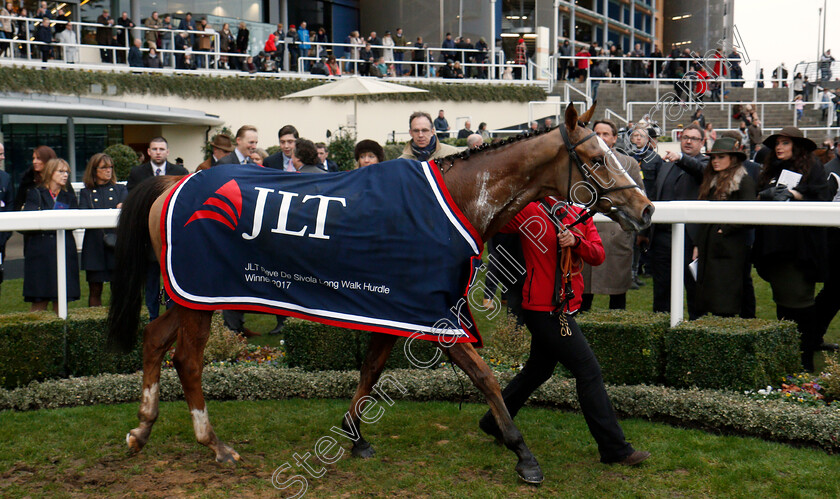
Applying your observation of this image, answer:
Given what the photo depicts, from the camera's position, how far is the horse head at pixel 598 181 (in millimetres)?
3752

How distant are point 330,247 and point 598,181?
4.35ft

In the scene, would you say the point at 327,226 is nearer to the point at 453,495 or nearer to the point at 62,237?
the point at 453,495

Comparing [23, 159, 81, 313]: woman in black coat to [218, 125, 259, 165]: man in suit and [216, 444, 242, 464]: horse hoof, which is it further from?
[216, 444, 242, 464]: horse hoof

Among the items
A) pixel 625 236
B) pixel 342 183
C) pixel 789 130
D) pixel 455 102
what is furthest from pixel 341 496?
pixel 455 102

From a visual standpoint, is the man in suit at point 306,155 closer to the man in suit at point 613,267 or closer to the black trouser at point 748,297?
the man in suit at point 613,267

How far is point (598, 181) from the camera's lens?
3.76m

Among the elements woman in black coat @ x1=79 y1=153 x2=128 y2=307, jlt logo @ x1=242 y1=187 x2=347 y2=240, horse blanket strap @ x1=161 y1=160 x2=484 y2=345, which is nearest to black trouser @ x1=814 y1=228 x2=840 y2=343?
horse blanket strap @ x1=161 y1=160 x2=484 y2=345

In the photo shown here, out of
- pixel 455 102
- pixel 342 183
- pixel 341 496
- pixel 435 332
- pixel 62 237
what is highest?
pixel 455 102

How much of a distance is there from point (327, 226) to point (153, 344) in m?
1.26

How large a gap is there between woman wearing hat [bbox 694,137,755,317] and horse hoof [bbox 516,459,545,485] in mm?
2193

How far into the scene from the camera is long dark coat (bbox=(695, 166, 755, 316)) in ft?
17.2

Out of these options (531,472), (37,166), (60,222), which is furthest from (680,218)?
(37,166)

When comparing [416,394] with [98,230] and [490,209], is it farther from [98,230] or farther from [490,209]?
[98,230]

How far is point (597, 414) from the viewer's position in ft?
12.7
